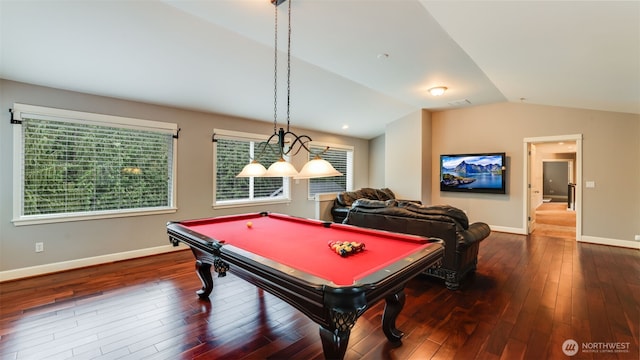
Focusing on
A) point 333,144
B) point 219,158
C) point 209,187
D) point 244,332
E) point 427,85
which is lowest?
point 244,332

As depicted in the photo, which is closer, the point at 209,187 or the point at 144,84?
the point at 144,84

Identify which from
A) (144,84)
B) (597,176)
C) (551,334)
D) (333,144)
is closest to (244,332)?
(551,334)

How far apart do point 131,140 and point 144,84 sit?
39.4 inches

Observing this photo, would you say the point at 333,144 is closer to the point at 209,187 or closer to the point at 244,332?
the point at 209,187

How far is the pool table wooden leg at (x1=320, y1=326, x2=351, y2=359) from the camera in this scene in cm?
150

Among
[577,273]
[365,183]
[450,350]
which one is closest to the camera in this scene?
[450,350]

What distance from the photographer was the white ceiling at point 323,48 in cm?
261

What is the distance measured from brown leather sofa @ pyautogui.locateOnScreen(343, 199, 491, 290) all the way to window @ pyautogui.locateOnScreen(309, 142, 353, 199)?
12.0 ft

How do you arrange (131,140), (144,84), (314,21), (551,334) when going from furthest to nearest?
1. (131,140)
2. (144,84)
3. (314,21)
4. (551,334)

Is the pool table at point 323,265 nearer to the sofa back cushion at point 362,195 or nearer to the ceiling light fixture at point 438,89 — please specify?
the sofa back cushion at point 362,195

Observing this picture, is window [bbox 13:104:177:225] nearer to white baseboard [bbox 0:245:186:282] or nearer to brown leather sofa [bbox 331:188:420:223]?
white baseboard [bbox 0:245:186:282]

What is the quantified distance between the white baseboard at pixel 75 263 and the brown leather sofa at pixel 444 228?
366 cm

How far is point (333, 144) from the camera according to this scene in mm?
7816

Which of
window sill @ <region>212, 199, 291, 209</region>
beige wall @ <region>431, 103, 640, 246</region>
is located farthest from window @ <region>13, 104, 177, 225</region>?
beige wall @ <region>431, 103, 640, 246</region>
